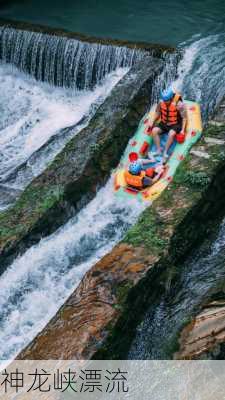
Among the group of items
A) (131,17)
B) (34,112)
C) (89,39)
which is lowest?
(34,112)

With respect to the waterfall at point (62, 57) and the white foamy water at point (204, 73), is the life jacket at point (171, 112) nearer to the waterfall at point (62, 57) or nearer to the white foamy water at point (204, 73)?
the white foamy water at point (204, 73)

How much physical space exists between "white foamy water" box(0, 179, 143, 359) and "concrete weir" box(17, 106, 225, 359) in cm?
73

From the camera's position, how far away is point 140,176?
8.76m

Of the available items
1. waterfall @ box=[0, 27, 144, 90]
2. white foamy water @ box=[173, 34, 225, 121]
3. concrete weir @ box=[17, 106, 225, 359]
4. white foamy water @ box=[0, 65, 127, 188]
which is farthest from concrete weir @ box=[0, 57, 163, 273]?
waterfall @ box=[0, 27, 144, 90]

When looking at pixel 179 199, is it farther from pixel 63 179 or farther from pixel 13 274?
pixel 13 274

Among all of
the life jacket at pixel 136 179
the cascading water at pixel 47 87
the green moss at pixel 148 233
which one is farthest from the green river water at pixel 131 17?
the green moss at pixel 148 233

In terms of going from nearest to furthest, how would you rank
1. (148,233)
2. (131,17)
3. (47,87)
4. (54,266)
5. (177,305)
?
(177,305)
(148,233)
(54,266)
(47,87)
(131,17)

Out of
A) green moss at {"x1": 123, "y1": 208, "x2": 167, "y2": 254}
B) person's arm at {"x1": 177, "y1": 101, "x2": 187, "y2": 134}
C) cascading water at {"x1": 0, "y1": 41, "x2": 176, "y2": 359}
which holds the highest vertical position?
person's arm at {"x1": 177, "y1": 101, "x2": 187, "y2": 134}

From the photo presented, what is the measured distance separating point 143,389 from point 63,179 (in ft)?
12.8

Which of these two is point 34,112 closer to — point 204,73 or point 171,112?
point 204,73

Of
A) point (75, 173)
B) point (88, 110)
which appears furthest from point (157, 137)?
point (88, 110)

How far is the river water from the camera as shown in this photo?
291 inches

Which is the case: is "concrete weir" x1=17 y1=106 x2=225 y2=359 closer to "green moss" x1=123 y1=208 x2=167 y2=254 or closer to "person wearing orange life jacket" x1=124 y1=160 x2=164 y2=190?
"green moss" x1=123 y1=208 x2=167 y2=254

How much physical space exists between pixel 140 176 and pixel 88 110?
12.3 feet
